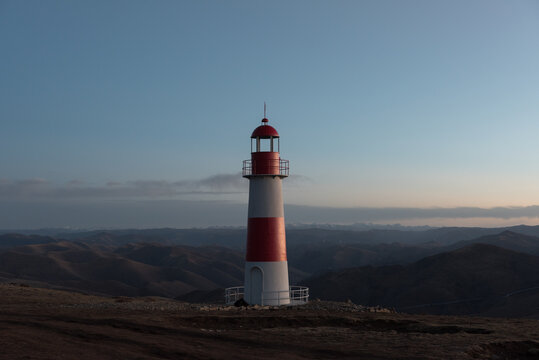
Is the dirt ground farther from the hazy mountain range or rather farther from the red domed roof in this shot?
the hazy mountain range

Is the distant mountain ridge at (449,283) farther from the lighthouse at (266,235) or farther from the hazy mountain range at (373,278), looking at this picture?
the lighthouse at (266,235)

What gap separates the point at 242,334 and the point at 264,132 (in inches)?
490

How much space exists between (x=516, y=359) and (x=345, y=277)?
70465 millimetres

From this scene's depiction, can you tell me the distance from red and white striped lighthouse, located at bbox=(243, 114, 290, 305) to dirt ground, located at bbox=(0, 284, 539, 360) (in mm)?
2583

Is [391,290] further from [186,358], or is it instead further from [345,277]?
[186,358]

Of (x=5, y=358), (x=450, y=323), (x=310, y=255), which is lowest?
(x=310, y=255)

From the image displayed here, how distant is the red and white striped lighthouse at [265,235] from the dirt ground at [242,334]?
258 centimetres

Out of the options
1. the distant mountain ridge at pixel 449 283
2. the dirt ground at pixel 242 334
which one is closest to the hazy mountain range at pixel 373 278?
the distant mountain ridge at pixel 449 283

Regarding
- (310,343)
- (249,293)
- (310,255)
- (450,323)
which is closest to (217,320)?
(310,343)

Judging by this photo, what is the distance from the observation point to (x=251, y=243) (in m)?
26.0

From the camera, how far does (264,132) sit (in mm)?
26531

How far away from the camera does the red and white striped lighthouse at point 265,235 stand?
2558 cm

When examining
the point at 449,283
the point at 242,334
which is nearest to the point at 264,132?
the point at 242,334

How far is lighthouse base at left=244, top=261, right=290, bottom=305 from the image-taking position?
25531mm
